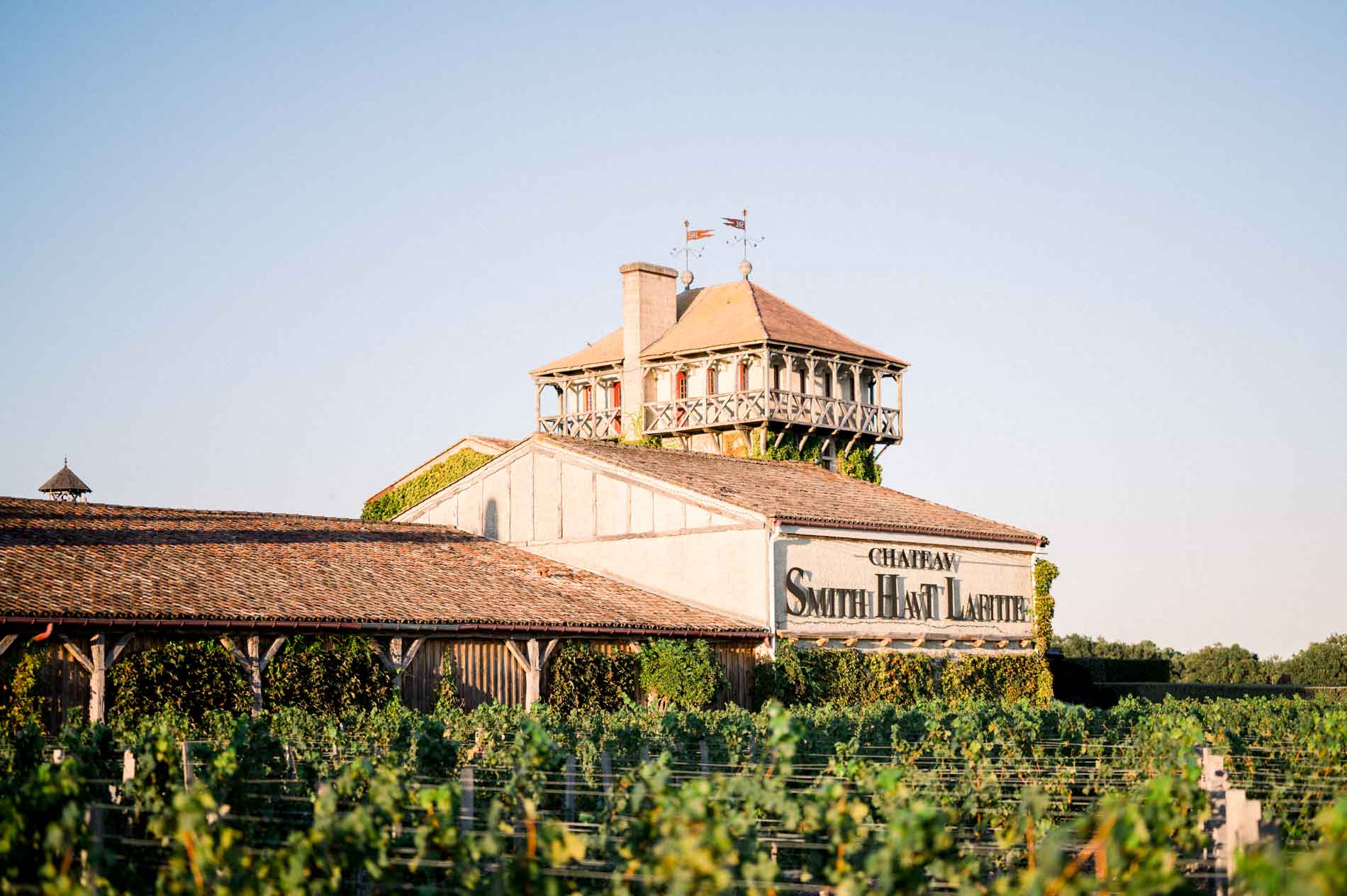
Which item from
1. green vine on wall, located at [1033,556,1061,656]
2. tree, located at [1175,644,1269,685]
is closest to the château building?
green vine on wall, located at [1033,556,1061,656]

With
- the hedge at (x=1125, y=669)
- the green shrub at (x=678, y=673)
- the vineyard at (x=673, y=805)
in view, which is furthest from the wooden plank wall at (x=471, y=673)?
the hedge at (x=1125, y=669)

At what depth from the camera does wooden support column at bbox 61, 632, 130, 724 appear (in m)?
23.5

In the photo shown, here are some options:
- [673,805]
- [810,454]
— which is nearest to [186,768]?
[673,805]

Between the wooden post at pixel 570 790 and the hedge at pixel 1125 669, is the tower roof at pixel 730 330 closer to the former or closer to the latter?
the hedge at pixel 1125 669

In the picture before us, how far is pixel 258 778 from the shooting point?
1508 centimetres

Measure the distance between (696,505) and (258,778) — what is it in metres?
18.1

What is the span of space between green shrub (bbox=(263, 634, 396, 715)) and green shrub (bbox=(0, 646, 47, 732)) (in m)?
3.42

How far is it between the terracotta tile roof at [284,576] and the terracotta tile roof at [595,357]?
49.7 feet

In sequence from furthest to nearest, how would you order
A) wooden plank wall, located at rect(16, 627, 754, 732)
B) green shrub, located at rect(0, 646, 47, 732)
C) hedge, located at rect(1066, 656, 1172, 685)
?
hedge, located at rect(1066, 656, 1172, 685) < wooden plank wall, located at rect(16, 627, 754, 732) < green shrub, located at rect(0, 646, 47, 732)

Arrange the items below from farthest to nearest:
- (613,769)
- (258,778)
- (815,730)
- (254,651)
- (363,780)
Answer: (254,651)
(815,730)
(613,769)
(258,778)
(363,780)

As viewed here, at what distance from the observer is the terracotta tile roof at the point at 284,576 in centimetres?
2447

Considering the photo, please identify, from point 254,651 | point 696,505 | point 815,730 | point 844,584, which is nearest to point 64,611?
point 254,651

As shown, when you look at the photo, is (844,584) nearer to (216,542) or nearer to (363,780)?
(216,542)

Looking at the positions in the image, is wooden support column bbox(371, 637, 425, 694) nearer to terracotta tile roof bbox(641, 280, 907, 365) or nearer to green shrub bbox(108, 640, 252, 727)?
green shrub bbox(108, 640, 252, 727)
